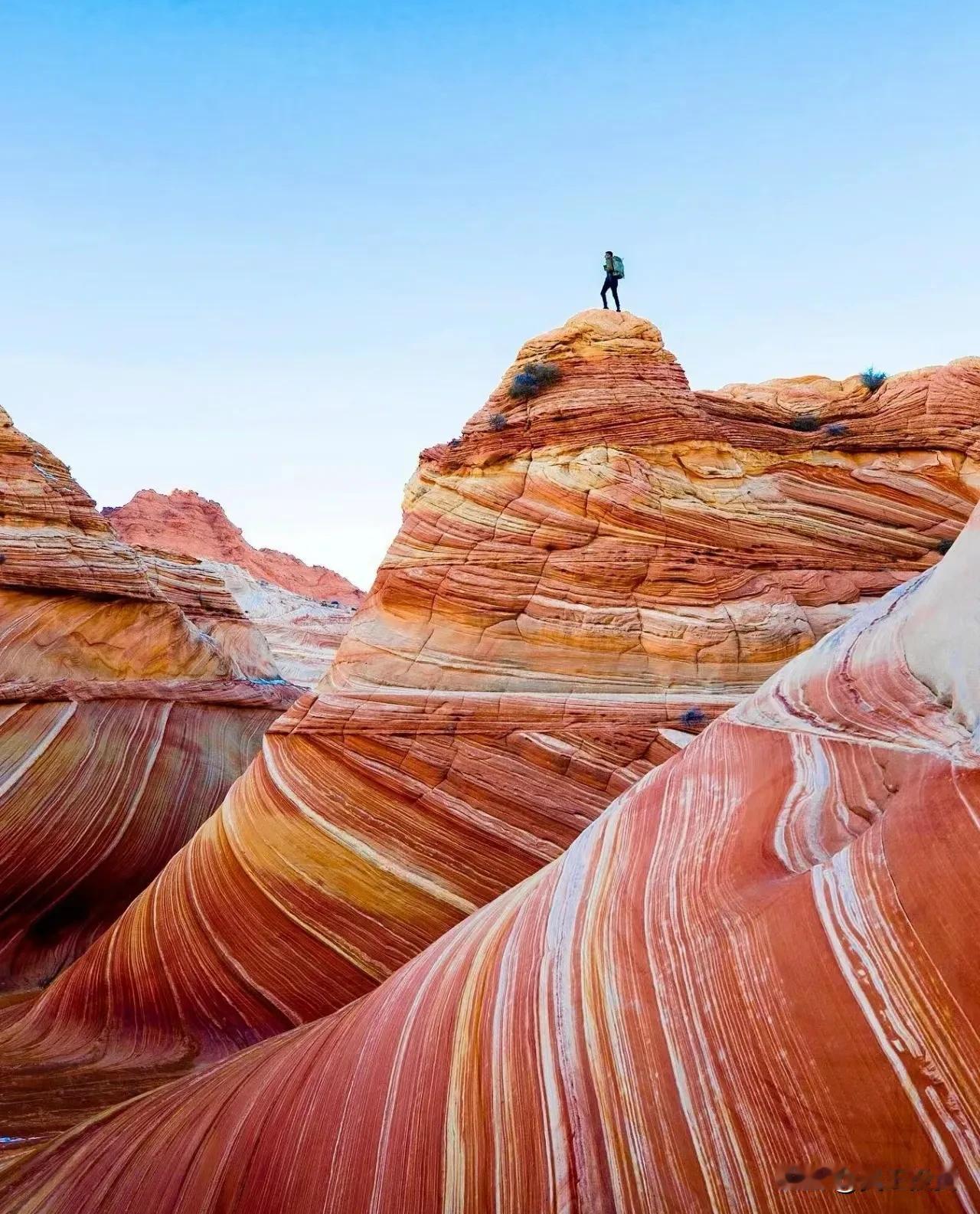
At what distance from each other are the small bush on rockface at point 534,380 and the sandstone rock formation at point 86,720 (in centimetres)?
786

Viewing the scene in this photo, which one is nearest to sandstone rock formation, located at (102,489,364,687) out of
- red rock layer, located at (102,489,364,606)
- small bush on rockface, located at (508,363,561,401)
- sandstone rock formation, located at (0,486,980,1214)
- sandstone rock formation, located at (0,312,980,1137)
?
red rock layer, located at (102,489,364,606)

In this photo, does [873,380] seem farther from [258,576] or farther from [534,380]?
[258,576]

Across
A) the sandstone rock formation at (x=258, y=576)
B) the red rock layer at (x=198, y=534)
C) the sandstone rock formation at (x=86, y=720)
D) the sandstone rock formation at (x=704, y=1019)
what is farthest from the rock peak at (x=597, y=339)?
the red rock layer at (x=198, y=534)

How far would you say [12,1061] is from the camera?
7102 mm

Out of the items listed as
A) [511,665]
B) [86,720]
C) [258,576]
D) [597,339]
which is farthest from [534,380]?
[258,576]

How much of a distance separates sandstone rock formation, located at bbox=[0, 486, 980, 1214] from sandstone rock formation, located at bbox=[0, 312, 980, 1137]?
222 centimetres

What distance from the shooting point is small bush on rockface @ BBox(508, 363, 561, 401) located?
9453 mm

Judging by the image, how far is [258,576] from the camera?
140ft

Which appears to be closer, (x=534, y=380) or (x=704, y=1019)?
(x=704, y=1019)

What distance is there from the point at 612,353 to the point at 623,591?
10.6 ft

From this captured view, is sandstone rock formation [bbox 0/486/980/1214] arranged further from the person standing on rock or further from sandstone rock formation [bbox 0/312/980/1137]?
the person standing on rock

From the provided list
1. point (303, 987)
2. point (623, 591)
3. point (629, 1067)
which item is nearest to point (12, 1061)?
point (303, 987)

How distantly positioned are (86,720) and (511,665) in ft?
24.4

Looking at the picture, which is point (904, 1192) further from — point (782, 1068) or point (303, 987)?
point (303, 987)
